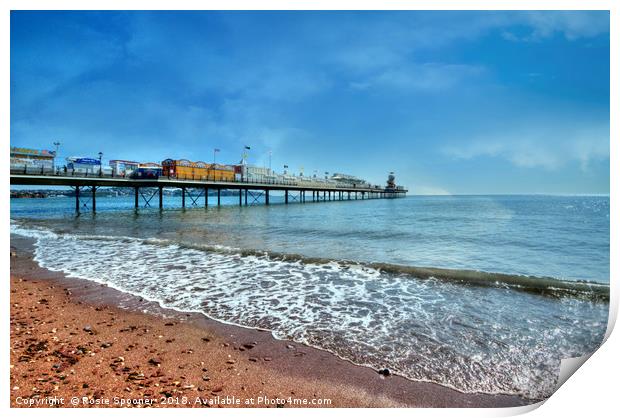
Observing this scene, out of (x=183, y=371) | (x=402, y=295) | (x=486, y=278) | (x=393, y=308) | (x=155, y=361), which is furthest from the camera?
(x=486, y=278)

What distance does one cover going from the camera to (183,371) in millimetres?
2873

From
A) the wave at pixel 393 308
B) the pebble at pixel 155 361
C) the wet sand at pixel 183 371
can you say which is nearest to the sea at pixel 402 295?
the wave at pixel 393 308

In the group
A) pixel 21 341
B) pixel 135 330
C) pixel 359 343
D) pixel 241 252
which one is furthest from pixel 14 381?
pixel 241 252

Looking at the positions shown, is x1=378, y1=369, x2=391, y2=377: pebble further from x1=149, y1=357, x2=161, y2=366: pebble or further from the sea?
x1=149, y1=357, x2=161, y2=366: pebble

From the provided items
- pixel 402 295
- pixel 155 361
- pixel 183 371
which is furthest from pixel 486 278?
pixel 155 361

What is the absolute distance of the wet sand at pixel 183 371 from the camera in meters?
2.56

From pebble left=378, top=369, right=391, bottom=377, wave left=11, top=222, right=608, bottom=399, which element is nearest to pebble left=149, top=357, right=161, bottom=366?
wave left=11, top=222, right=608, bottom=399

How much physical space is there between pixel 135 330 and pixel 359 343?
2735 millimetres

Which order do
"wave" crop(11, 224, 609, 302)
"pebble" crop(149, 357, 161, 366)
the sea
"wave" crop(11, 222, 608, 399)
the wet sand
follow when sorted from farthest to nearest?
1. "wave" crop(11, 224, 609, 302)
2. the sea
3. "wave" crop(11, 222, 608, 399)
4. "pebble" crop(149, 357, 161, 366)
5. the wet sand

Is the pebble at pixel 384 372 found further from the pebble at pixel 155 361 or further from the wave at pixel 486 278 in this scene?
the wave at pixel 486 278

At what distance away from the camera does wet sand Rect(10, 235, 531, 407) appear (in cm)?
256

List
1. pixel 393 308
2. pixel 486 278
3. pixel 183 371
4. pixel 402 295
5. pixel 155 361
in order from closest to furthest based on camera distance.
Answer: pixel 183 371 → pixel 155 361 → pixel 393 308 → pixel 402 295 → pixel 486 278

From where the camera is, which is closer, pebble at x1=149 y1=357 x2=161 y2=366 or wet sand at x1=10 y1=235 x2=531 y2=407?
wet sand at x1=10 y1=235 x2=531 y2=407

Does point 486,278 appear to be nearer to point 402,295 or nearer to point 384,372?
point 402,295
